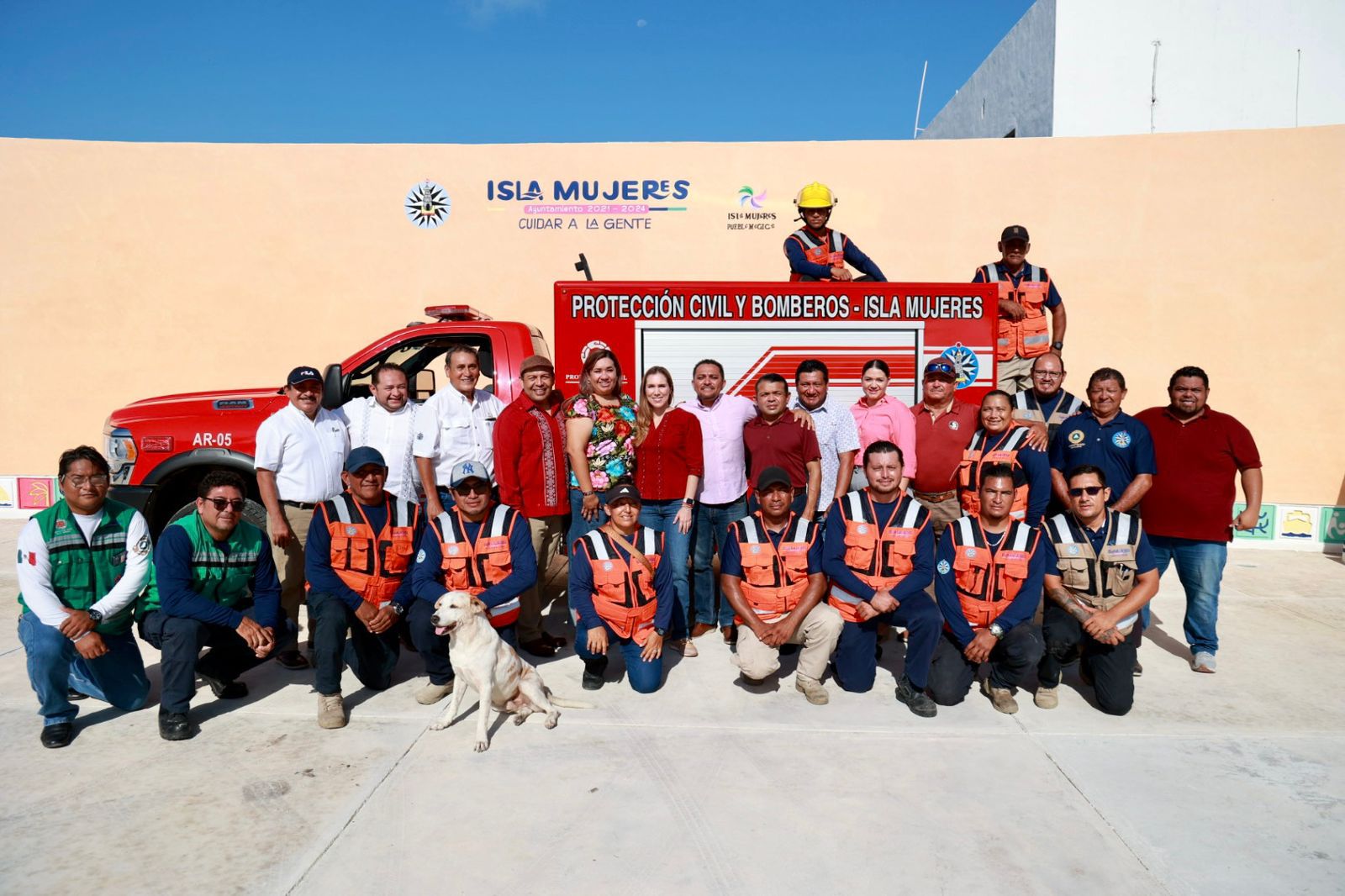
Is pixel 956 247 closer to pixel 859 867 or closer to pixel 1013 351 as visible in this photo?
pixel 1013 351

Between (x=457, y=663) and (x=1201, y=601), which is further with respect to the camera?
(x=1201, y=601)

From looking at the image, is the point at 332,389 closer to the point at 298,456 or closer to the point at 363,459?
the point at 298,456

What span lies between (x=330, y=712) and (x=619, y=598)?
152 centimetres

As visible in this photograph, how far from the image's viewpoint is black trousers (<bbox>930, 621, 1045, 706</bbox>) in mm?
4148

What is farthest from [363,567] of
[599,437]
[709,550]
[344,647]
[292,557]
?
[709,550]

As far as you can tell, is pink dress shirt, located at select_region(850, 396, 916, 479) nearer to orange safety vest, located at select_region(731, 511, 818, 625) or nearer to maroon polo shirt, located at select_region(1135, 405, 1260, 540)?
orange safety vest, located at select_region(731, 511, 818, 625)

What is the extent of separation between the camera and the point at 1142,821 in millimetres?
3152

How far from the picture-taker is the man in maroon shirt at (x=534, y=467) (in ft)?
16.1

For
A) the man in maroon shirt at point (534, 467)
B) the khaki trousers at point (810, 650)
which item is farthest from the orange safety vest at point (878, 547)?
the man in maroon shirt at point (534, 467)

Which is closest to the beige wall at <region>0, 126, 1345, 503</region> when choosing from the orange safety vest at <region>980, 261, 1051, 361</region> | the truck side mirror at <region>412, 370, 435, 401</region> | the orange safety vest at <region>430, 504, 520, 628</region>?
the orange safety vest at <region>980, 261, 1051, 361</region>

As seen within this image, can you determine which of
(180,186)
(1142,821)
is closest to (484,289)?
(180,186)

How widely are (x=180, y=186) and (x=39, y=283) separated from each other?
2091 millimetres

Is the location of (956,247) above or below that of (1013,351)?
above

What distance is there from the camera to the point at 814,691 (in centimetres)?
427
